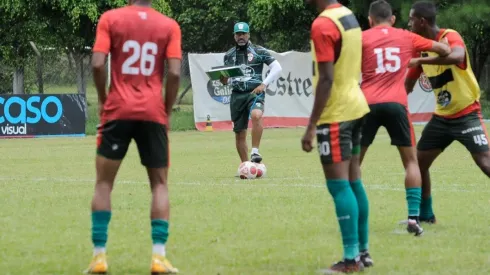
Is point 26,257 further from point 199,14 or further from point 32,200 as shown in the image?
point 199,14

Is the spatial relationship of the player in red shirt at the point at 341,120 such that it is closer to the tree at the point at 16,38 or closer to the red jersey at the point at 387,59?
the red jersey at the point at 387,59

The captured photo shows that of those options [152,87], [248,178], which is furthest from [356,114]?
[248,178]

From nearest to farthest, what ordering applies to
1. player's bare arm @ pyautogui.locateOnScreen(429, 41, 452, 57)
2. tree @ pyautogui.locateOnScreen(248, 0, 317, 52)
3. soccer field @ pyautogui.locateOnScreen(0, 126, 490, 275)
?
1. soccer field @ pyautogui.locateOnScreen(0, 126, 490, 275)
2. player's bare arm @ pyautogui.locateOnScreen(429, 41, 452, 57)
3. tree @ pyautogui.locateOnScreen(248, 0, 317, 52)

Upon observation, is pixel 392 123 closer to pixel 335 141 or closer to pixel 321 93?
pixel 335 141

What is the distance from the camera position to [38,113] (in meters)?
27.9

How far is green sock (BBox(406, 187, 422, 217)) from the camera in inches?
392

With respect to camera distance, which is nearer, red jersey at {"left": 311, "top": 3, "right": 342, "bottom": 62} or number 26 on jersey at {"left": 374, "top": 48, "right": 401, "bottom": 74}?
red jersey at {"left": 311, "top": 3, "right": 342, "bottom": 62}

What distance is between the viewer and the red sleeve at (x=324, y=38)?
7.70m

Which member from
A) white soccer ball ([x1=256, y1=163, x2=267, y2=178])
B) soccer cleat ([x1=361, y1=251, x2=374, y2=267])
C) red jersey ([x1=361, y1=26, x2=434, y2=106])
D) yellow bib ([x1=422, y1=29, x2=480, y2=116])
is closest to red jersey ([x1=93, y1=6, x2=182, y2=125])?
soccer cleat ([x1=361, y1=251, x2=374, y2=267])

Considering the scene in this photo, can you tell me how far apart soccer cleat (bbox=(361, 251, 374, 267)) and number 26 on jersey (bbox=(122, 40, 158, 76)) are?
6.92 feet

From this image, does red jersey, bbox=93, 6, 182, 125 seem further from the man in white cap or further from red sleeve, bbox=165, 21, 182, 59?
the man in white cap

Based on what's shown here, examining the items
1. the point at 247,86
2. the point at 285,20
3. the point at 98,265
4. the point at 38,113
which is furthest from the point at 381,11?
the point at 285,20

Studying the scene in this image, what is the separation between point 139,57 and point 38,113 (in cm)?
2064

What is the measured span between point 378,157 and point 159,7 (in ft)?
58.7
